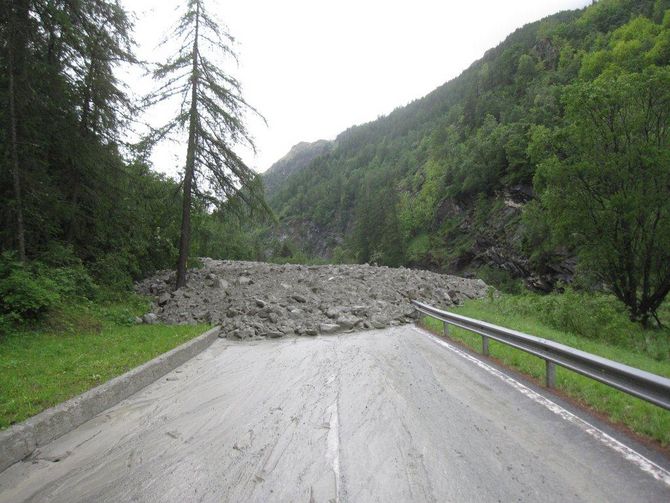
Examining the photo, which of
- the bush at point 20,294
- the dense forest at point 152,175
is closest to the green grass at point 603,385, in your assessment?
the dense forest at point 152,175

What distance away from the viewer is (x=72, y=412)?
4883 millimetres

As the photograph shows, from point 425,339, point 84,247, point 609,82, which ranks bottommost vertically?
point 425,339

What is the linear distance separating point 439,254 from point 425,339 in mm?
60537

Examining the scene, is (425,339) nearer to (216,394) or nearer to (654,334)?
(216,394)

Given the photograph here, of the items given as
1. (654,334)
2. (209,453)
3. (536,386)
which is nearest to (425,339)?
(536,386)

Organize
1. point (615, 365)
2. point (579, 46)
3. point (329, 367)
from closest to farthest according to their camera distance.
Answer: point (615, 365)
point (329, 367)
point (579, 46)

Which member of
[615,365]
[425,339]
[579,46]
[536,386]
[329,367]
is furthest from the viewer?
[579,46]

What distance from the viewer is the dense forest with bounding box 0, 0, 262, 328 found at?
10.5 meters

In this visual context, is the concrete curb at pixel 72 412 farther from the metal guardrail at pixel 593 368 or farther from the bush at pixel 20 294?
the metal guardrail at pixel 593 368

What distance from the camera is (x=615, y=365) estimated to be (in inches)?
171

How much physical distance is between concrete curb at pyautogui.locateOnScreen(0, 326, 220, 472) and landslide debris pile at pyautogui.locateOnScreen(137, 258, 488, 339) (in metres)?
4.37

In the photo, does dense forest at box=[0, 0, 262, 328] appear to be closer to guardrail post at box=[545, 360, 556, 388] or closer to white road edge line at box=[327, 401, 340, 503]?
white road edge line at box=[327, 401, 340, 503]

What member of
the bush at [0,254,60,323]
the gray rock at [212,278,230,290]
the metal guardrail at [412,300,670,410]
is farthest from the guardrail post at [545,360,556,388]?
the gray rock at [212,278,230,290]

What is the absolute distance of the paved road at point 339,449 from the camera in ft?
10.2
